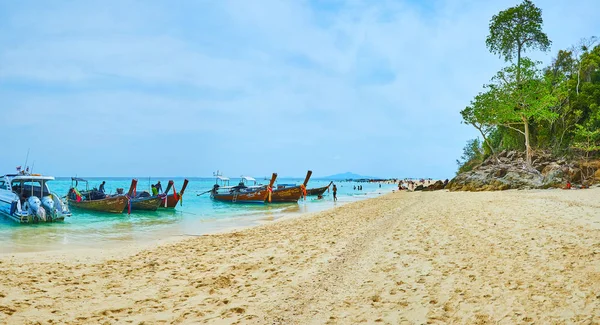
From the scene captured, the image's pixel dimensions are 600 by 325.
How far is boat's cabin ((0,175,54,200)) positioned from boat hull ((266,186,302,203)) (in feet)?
59.4

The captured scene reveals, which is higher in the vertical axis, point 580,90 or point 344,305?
point 580,90

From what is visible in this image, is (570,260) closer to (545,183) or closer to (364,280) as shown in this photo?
(364,280)

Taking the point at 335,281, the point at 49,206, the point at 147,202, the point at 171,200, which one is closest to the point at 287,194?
the point at 171,200

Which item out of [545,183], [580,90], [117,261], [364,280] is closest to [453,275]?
[364,280]

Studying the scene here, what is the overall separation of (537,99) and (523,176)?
6.78 meters

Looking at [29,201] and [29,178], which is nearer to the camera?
[29,201]

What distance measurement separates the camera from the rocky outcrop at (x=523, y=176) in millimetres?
26130

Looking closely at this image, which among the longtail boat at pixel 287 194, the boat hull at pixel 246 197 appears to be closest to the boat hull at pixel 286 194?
the longtail boat at pixel 287 194

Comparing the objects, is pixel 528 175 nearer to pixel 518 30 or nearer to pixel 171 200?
pixel 518 30

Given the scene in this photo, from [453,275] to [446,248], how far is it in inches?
73.9

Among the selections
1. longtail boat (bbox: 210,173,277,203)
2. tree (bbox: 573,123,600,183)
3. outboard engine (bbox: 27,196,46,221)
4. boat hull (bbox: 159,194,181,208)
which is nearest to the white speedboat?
outboard engine (bbox: 27,196,46,221)

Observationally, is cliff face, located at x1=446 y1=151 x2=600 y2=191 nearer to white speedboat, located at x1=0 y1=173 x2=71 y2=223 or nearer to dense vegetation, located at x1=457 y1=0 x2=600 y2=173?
dense vegetation, located at x1=457 y1=0 x2=600 y2=173

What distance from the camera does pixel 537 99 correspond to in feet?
98.8

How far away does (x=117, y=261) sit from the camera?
8242mm
